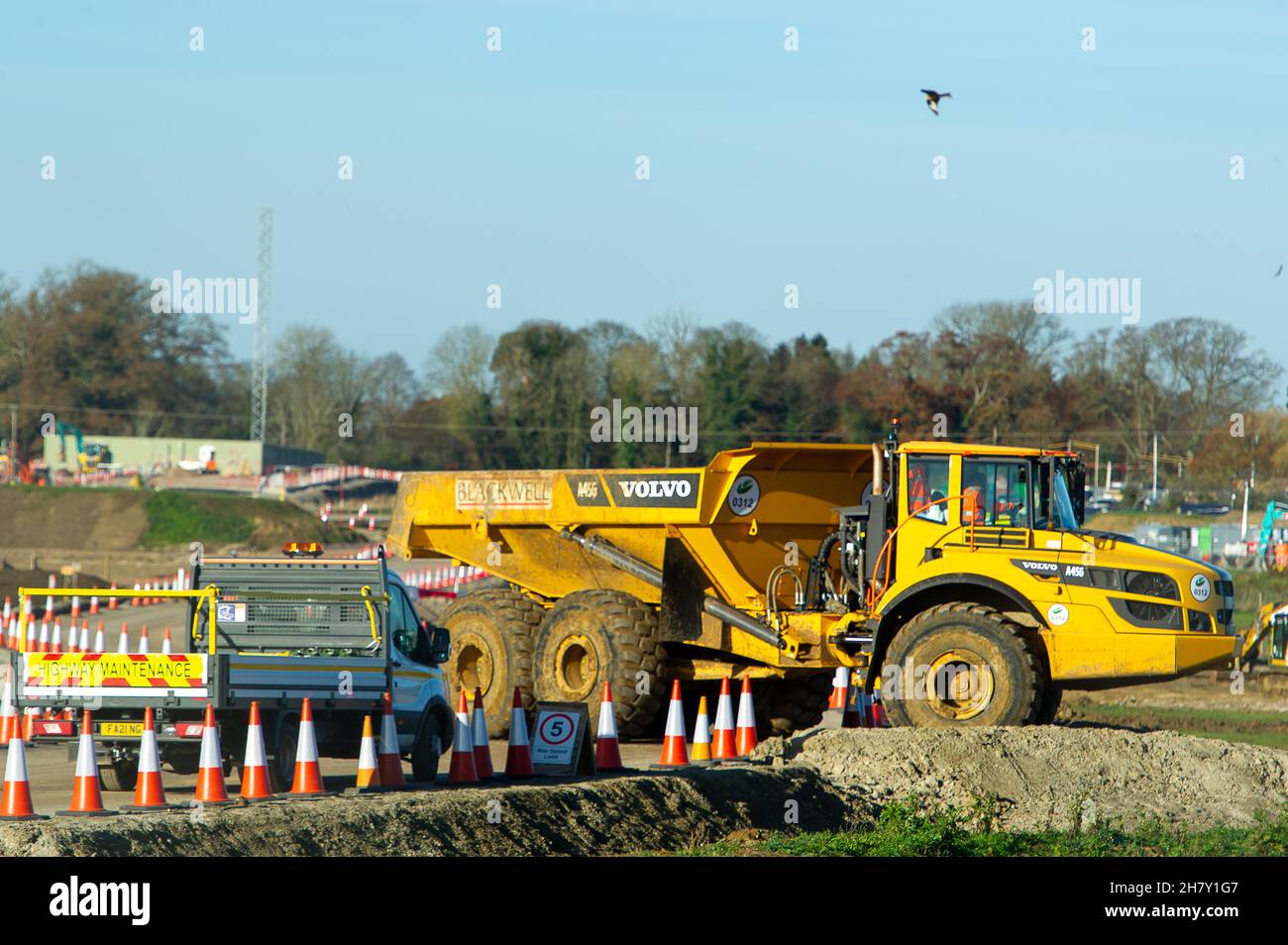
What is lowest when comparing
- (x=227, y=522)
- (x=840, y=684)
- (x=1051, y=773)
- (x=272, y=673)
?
(x=227, y=522)

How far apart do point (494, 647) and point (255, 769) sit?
7.92 m

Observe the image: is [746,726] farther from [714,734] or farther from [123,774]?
[123,774]

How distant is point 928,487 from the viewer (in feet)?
54.0

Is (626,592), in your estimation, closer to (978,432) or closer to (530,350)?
(978,432)

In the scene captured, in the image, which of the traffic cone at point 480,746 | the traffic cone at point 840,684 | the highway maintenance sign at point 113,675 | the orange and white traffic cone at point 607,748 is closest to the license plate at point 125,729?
the highway maintenance sign at point 113,675

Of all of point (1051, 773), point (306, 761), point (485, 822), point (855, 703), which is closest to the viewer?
point (485, 822)

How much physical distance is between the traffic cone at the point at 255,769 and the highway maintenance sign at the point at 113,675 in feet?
3.18

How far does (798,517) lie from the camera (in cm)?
1892

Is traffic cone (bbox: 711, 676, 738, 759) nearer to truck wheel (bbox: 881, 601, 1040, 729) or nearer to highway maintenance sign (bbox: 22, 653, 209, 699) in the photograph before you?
truck wheel (bbox: 881, 601, 1040, 729)

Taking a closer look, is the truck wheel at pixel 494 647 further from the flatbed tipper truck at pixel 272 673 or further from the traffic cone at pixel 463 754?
the traffic cone at pixel 463 754

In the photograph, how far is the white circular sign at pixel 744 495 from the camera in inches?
731

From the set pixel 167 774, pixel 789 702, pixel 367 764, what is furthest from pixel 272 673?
pixel 789 702
